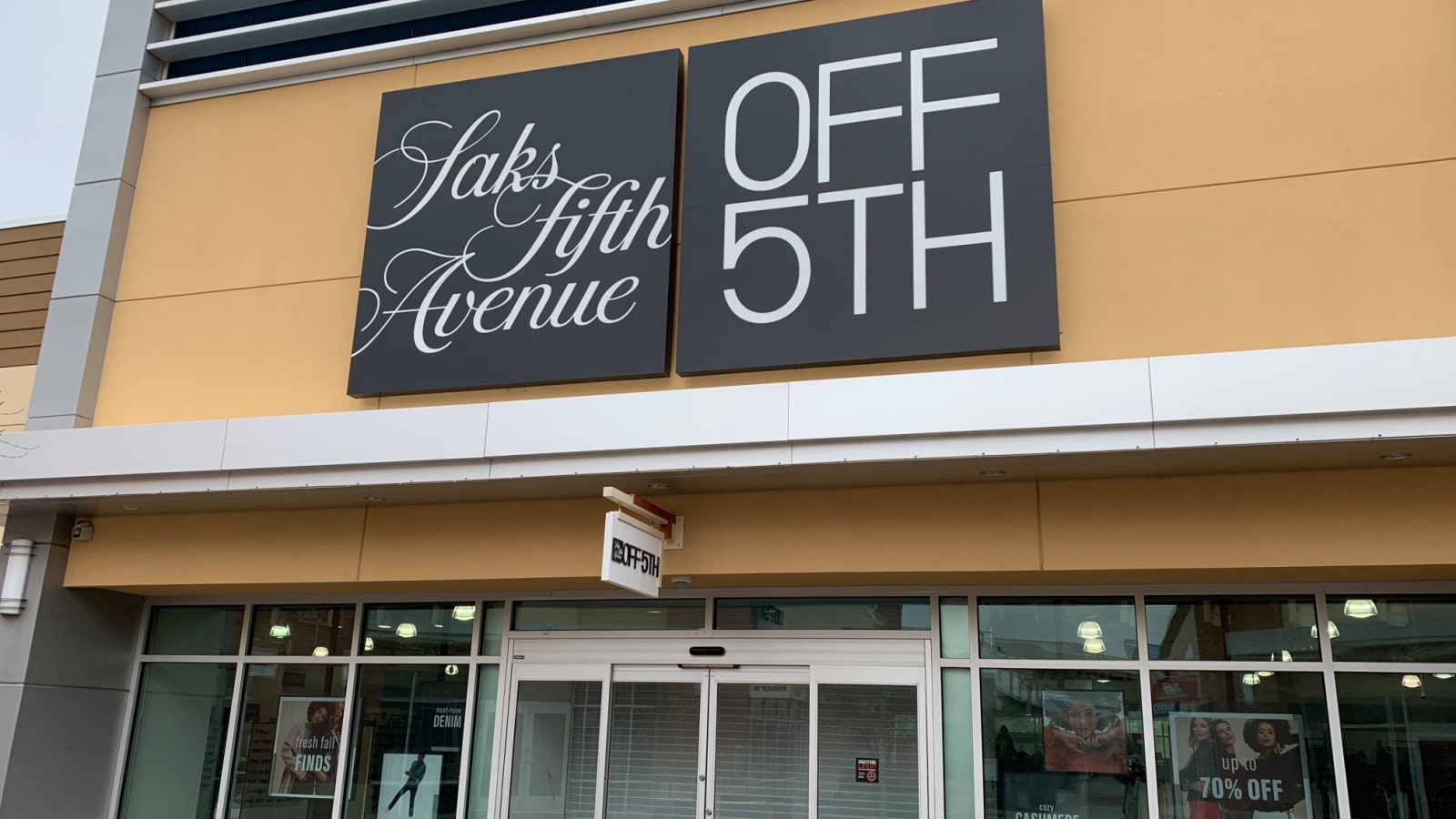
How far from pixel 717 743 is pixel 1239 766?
151 inches

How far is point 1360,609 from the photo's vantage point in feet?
26.5

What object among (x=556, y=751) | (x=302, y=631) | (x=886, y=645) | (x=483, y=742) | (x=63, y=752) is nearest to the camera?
(x=886, y=645)

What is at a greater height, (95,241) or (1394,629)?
(95,241)

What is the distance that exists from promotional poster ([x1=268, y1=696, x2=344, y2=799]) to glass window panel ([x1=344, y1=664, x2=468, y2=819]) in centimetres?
24

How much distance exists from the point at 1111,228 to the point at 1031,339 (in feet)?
3.47

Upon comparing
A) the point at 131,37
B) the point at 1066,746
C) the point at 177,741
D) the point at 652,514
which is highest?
the point at 131,37

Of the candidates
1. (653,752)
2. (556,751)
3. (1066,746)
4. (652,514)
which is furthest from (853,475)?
(556,751)

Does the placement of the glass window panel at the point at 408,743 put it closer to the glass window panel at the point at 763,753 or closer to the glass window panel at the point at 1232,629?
the glass window panel at the point at 763,753

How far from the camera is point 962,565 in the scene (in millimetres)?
8117

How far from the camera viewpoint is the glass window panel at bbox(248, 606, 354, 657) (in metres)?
10.7

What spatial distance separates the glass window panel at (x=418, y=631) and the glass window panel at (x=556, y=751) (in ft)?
2.78

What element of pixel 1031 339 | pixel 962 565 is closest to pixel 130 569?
pixel 962 565

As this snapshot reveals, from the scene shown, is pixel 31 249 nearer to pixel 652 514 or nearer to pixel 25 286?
pixel 25 286

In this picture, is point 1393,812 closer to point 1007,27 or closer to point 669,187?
point 1007,27
